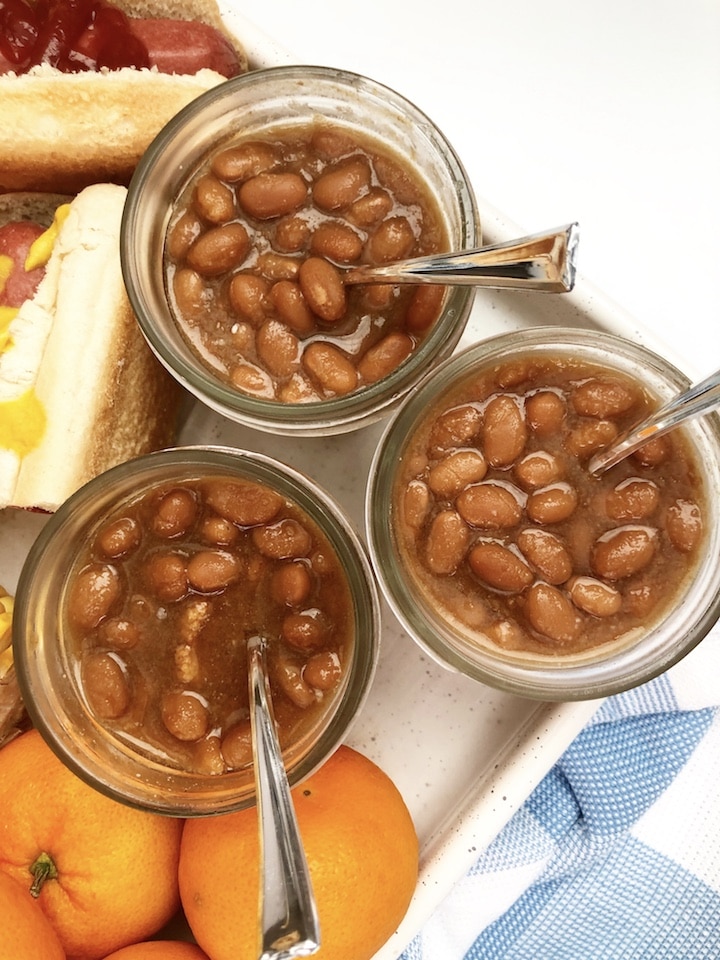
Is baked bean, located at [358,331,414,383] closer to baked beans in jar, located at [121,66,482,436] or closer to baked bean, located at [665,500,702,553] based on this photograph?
baked beans in jar, located at [121,66,482,436]

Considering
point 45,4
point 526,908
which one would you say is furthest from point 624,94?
point 526,908

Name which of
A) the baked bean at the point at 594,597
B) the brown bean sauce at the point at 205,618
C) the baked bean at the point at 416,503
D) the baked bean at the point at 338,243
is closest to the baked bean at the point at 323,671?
the brown bean sauce at the point at 205,618

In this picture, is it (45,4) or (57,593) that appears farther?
(45,4)

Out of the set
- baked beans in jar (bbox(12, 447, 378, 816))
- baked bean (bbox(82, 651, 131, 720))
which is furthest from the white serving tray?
baked bean (bbox(82, 651, 131, 720))

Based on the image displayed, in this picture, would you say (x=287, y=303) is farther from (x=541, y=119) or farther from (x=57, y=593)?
(x=541, y=119)

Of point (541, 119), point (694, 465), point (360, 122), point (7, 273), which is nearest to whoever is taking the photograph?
point (694, 465)
